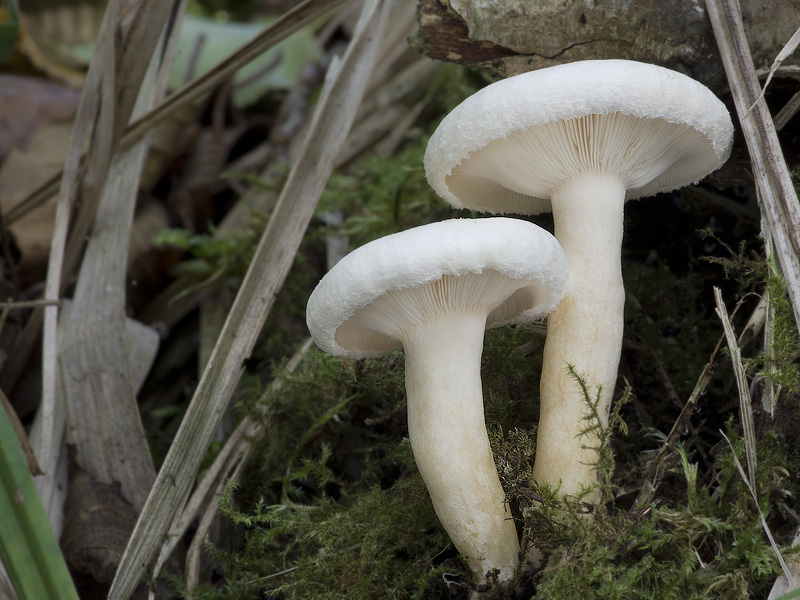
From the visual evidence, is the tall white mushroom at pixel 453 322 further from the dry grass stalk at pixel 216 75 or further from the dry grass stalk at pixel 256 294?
the dry grass stalk at pixel 216 75

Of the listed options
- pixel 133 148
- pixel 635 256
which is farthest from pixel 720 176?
pixel 133 148

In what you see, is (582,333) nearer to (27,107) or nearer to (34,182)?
(34,182)

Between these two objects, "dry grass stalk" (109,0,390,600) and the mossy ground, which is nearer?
the mossy ground

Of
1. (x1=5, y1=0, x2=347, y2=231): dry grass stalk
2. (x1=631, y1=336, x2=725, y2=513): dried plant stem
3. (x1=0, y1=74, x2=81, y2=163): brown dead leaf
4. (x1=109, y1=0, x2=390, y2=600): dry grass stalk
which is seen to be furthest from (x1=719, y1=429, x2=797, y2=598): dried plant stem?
(x1=0, y1=74, x2=81, y2=163): brown dead leaf

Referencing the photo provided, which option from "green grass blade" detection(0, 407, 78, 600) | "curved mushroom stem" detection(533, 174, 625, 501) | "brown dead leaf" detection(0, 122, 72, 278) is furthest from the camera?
"brown dead leaf" detection(0, 122, 72, 278)

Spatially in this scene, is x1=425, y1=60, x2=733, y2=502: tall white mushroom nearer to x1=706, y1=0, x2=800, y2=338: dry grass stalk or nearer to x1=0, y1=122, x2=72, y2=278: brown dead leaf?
x1=706, y1=0, x2=800, y2=338: dry grass stalk

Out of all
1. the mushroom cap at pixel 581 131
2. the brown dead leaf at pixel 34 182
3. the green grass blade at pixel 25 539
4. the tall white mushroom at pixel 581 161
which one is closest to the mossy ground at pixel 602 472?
the tall white mushroom at pixel 581 161
